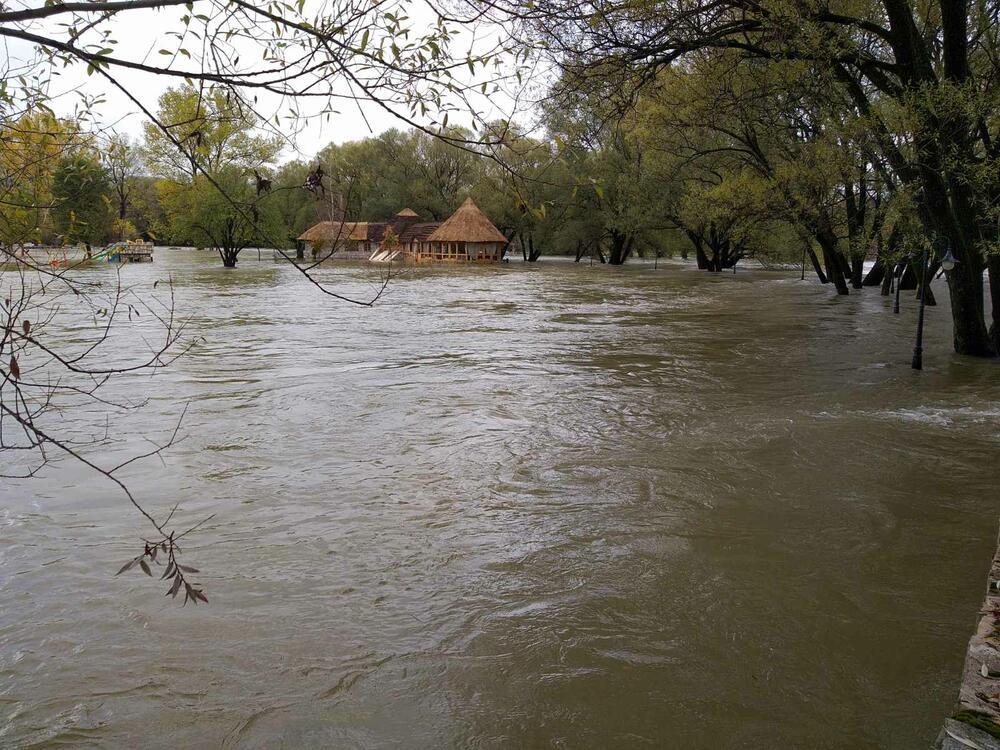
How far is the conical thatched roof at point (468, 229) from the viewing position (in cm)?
5647

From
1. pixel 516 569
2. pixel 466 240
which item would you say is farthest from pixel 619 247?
pixel 516 569

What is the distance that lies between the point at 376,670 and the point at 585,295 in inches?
1036

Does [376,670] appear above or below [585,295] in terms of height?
below

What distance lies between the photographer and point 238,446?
27.8ft

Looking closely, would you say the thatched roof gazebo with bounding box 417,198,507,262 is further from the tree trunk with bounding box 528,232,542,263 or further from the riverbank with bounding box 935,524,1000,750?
the riverbank with bounding box 935,524,1000,750

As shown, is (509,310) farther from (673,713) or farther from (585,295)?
(673,713)

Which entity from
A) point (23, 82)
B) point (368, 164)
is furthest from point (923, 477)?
point (368, 164)

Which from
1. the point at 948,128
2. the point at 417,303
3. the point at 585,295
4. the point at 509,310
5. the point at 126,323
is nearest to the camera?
the point at 948,128

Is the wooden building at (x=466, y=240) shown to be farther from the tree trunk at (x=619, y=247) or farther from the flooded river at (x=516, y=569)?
the flooded river at (x=516, y=569)

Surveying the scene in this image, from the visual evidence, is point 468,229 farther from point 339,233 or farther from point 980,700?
point 980,700

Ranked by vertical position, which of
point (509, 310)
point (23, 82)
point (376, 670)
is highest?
point (23, 82)

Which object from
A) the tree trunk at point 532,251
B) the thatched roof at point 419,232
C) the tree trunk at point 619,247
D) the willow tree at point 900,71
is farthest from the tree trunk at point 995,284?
the thatched roof at point 419,232

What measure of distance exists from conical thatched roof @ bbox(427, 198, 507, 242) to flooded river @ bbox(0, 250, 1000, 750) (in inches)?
1785

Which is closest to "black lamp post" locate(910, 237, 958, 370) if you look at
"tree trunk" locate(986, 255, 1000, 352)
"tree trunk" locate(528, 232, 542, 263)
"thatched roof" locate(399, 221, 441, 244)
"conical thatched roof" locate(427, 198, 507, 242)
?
"tree trunk" locate(986, 255, 1000, 352)
